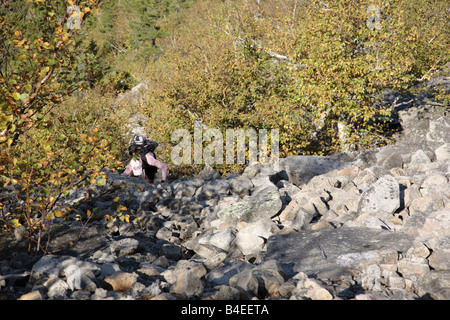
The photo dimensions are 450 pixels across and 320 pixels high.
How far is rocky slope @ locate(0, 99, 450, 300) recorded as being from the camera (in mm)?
4383

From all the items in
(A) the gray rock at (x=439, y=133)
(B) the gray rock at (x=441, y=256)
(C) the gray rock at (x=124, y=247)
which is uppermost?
(A) the gray rock at (x=439, y=133)

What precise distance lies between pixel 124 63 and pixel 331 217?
4506 centimetres

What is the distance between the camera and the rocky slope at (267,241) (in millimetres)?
4383

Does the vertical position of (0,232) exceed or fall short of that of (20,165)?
it falls short

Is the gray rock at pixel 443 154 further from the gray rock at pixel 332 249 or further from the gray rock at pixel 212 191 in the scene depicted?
the gray rock at pixel 212 191

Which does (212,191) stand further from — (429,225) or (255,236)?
(429,225)

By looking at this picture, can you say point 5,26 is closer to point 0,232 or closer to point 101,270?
point 0,232

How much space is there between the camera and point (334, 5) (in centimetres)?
1381

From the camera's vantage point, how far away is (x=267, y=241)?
20.0ft

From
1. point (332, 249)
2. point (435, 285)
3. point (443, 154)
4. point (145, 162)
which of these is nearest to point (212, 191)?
point (145, 162)

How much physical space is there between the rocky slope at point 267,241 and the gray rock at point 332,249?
16mm

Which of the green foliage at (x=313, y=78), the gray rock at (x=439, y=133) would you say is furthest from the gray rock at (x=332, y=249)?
the green foliage at (x=313, y=78)
